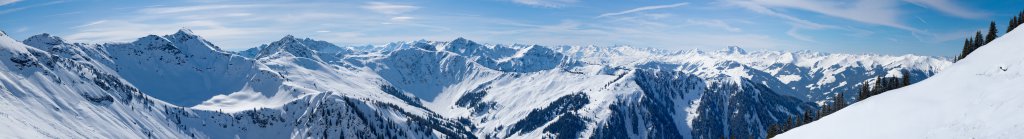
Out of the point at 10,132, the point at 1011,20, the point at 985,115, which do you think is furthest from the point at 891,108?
the point at 10,132

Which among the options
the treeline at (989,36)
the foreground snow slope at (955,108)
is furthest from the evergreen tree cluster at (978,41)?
the foreground snow slope at (955,108)

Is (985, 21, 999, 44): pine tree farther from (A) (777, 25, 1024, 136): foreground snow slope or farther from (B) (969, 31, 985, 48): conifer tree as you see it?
(A) (777, 25, 1024, 136): foreground snow slope

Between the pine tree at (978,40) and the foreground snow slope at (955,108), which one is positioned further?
the pine tree at (978,40)

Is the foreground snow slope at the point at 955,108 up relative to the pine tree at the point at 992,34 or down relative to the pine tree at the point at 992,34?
down

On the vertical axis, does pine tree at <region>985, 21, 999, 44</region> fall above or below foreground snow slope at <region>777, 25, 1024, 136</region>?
above

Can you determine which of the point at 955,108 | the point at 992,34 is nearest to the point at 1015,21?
the point at 992,34

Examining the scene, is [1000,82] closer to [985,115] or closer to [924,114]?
[924,114]

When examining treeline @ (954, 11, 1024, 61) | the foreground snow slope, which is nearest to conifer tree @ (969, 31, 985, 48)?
treeline @ (954, 11, 1024, 61)

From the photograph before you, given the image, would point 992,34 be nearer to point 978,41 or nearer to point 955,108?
point 978,41

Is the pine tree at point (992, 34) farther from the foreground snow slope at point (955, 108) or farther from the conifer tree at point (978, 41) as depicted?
the foreground snow slope at point (955, 108)

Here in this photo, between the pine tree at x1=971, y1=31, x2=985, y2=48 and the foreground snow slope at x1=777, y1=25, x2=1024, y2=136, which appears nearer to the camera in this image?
the foreground snow slope at x1=777, y1=25, x2=1024, y2=136
